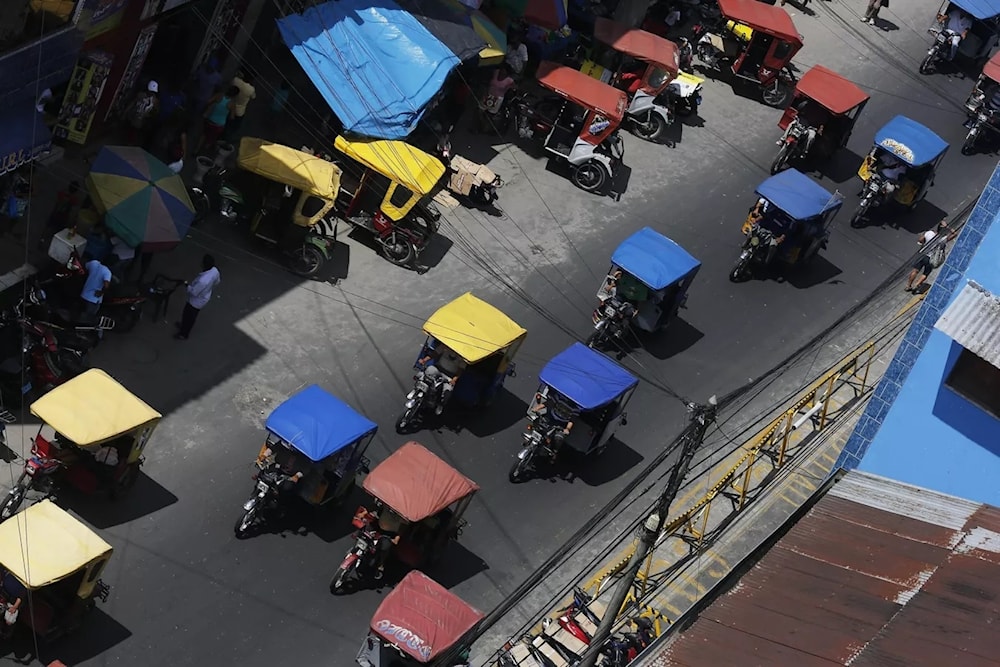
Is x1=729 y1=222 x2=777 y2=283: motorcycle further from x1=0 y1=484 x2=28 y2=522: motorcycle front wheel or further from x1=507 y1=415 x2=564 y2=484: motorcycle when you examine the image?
x1=0 y1=484 x2=28 y2=522: motorcycle front wheel

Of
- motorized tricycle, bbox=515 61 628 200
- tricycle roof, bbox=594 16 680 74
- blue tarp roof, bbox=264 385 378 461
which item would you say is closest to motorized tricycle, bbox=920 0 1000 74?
tricycle roof, bbox=594 16 680 74

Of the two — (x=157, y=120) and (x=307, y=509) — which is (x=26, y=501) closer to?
(x=307, y=509)

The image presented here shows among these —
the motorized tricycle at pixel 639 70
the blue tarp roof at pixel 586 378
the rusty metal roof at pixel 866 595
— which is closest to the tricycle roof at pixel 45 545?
the blue tarp roof at pixel 586 378

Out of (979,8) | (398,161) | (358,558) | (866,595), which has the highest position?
(979,8)

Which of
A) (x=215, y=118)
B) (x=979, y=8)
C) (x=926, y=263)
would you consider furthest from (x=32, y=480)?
(x=979, y=8)

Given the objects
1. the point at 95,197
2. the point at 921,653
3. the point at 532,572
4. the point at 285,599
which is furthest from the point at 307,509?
the point at 921,653

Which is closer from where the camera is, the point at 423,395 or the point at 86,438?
the point at 86,438

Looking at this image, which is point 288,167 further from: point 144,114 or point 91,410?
point 91,410
